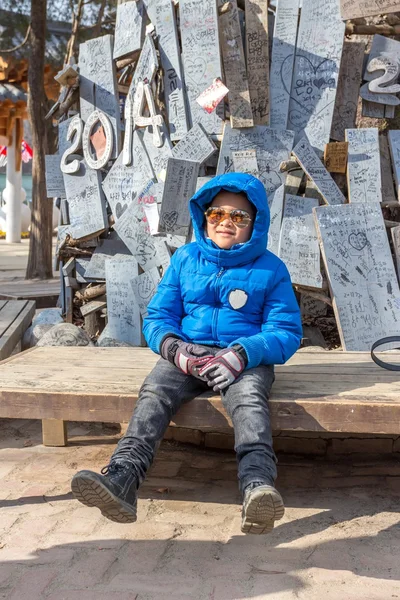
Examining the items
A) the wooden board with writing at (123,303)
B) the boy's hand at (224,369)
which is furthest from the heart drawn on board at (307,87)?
the boy's hand at (224,369)

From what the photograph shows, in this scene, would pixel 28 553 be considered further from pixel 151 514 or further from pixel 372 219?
pixel 372 219

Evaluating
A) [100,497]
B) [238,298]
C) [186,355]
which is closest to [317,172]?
[238,298]

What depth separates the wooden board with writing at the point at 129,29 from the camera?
566cm

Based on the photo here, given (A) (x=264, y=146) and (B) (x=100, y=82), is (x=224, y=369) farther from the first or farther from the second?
(B) (x=100, y=82)

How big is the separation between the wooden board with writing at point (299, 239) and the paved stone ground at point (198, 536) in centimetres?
151

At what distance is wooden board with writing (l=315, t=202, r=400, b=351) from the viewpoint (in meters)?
4.98

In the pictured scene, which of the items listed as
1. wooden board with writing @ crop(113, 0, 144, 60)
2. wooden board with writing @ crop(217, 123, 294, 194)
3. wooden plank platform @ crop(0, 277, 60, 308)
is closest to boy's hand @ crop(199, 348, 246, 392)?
wooden board with writing @ crop(217, 123, 294, 194)

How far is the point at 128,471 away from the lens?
2.83 metres

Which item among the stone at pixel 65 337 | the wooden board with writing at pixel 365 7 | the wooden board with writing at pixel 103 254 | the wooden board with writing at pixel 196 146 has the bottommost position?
the stone at pixel 65 337

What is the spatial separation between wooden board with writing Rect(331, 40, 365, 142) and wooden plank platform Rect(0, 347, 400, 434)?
201 cm

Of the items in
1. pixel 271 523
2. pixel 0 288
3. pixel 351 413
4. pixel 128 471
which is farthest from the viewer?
pixel 0 288

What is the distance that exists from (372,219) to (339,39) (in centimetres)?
123

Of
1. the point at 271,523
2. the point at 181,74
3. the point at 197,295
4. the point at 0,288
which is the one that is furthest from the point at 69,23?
the point at 271,523

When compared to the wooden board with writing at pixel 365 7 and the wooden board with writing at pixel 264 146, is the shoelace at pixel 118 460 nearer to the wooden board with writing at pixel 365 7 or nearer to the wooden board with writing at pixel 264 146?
the wooden board with writing at pixel 264 146
